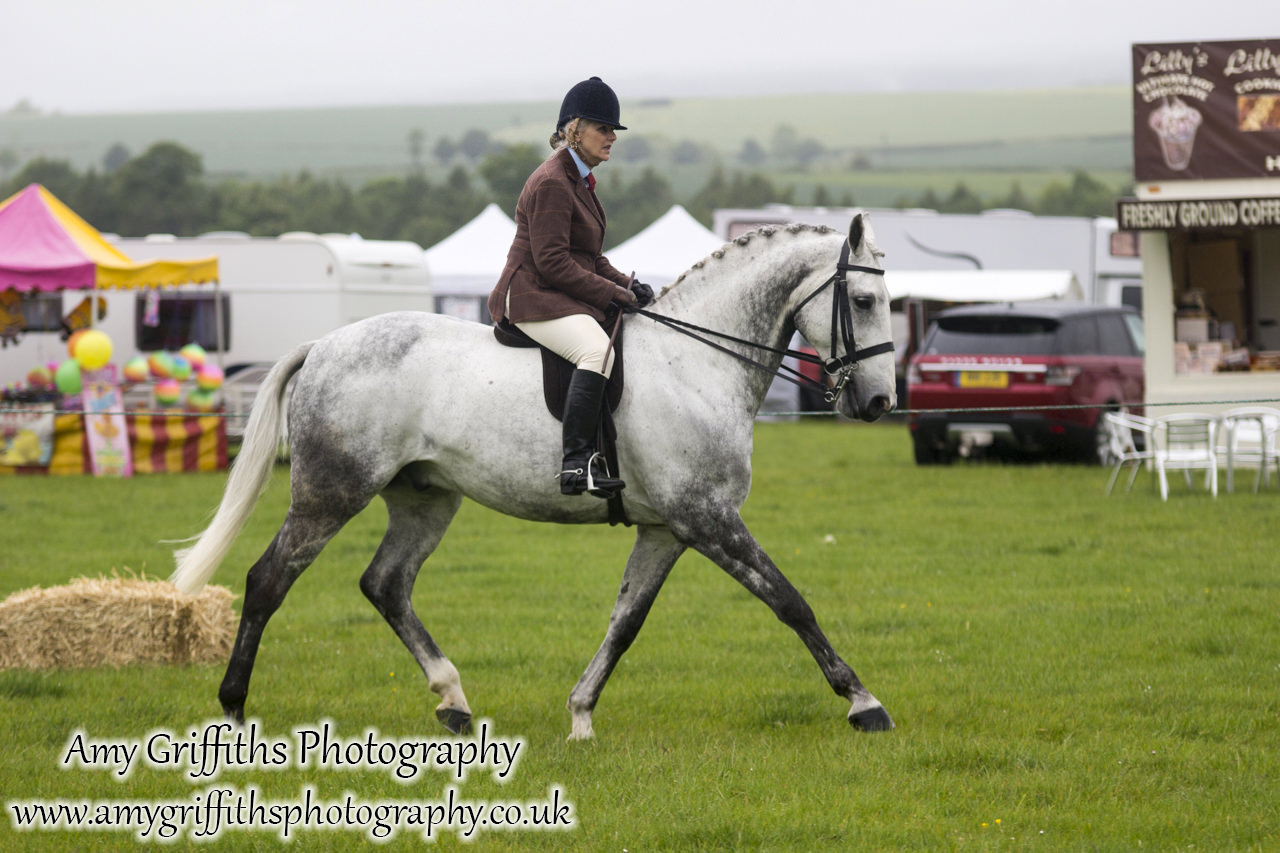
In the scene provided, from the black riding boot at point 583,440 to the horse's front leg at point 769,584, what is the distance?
0.45 meters

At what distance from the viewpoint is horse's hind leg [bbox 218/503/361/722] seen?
6387 mm

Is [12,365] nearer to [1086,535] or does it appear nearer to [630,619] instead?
[1086,535]

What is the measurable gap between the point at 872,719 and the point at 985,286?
23.0 m

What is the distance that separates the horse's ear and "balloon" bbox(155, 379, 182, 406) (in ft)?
47.2

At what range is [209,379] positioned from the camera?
18.8m

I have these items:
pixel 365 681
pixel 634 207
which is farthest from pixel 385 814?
pixel 634 207

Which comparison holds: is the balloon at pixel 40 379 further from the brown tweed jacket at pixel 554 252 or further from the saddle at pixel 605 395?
the saddle at pixel 605 395

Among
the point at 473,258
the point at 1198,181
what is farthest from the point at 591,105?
the point at 473,258

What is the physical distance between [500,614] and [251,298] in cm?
1408

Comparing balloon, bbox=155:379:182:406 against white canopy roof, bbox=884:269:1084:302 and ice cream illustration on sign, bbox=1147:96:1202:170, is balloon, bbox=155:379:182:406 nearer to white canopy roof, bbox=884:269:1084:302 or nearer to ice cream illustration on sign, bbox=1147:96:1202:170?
ice cream illustration on sign, bbox=1147:96:1202:170

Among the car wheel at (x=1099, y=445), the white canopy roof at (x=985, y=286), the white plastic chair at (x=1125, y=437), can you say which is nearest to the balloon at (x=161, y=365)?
the white plastic chair at (x=1125, y=437)

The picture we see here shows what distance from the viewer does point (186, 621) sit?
793cm

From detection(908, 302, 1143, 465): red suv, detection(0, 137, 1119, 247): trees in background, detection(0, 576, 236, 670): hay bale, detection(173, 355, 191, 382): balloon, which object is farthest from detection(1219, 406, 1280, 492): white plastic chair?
detection(0, 137, 1119, 247): trees in background

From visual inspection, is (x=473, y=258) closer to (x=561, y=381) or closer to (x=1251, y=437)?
(x=1251, y=437)
